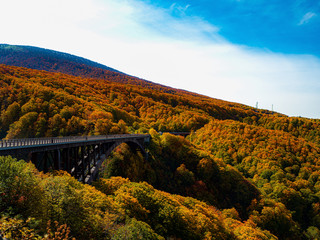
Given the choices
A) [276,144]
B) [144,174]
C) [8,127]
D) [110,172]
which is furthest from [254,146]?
[8,127]

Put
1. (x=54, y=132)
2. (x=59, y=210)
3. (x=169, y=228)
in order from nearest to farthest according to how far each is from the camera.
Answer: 1. (x=59, y=210)
2. (x=169, y=228)
3. (x=54, y=132)

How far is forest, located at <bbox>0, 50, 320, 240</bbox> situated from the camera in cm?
1627

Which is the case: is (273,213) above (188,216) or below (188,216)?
below

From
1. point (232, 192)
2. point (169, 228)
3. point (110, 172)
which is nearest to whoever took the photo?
point (169, 228)

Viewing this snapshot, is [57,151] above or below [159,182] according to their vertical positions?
above

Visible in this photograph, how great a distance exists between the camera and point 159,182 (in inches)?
2667

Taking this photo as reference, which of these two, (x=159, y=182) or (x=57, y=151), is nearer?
(x=57, y=151)

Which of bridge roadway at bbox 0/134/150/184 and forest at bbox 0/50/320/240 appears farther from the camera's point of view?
bridge roadway at bbox 0/134/150/184

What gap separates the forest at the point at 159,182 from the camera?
53.4 ft

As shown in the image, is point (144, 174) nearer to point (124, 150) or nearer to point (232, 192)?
point (124, 150)

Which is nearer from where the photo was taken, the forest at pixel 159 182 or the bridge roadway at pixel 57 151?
the forest at pixel 159 182

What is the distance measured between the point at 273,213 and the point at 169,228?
5389 cm

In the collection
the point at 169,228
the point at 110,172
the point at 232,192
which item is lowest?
the point at 232,192

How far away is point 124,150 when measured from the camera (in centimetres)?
6112
